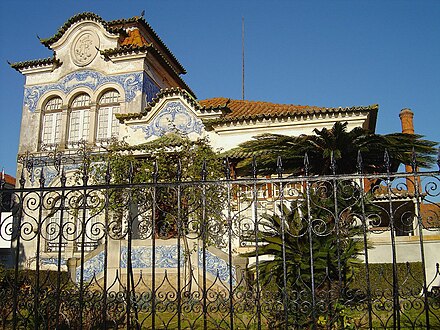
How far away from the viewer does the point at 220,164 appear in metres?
13.3

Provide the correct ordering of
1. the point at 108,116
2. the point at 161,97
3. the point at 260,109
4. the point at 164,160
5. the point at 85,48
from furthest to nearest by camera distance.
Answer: the point at 85,48
the point at 108,116
the point at 260,109
the point at 161,97
the point at 164,160

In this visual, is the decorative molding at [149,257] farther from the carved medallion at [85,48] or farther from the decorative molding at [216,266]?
the carved medallion at [85,48]

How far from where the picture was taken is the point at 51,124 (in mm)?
18578

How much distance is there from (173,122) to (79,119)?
4.61m

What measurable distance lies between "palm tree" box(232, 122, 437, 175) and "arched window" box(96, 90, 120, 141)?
10.1 meters

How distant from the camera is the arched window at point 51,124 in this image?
1823 cm

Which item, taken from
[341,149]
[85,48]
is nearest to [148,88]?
[85,48]

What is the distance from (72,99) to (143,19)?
437cm

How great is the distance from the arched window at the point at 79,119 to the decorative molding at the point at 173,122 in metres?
2.87

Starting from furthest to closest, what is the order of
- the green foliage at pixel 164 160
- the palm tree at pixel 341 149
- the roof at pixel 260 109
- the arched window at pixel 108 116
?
the arched window at pixel 108 116
the roof at pixel 260 109
the green foliage at pixel 164 160
the palm tree at pixel 341 149

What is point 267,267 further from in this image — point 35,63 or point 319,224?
point 35,63

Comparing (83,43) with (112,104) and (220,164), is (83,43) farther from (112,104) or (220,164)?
(220,164)

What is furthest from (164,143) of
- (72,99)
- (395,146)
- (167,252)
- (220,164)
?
(395,146)

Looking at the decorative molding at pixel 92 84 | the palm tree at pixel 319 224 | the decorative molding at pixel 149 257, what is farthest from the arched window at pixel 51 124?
the palm tree at pixel 319 224
